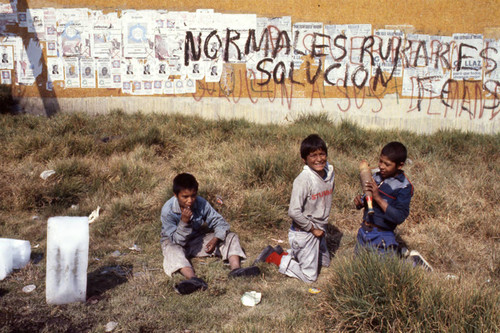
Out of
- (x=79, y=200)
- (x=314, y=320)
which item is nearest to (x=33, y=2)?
(x=79, y=200)

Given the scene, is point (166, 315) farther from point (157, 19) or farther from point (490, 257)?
point (157, 19)

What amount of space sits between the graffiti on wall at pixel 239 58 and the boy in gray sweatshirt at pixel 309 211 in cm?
554

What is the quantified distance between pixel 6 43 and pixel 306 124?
21.6ft

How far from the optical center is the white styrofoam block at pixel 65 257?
3150mm

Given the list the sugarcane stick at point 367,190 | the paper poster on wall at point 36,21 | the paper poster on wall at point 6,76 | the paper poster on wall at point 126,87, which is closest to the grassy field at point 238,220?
the sugarcane stick at point 367,190

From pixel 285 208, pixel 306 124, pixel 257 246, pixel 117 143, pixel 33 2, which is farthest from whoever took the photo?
pixel 33 2

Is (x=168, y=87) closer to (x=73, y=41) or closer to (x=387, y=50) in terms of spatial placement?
(x=73, y=41)

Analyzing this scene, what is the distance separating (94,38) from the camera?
9.11 meters

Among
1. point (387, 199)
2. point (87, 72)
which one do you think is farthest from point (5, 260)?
point (87, 72)

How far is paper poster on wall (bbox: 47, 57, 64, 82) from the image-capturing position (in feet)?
30.2

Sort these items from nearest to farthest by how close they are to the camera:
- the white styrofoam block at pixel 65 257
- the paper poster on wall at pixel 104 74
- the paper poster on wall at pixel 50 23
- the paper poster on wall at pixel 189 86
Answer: the white styrofoam block at pixel 65 257 → the paper poster on wall at pixel 50 23 → the paper poster on wall at pixel 104 74 → the paper poster on wall at pixel 189 86

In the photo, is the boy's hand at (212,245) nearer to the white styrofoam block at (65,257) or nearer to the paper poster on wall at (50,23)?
the white styrofoam block at (65,257)

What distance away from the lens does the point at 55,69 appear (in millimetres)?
9258

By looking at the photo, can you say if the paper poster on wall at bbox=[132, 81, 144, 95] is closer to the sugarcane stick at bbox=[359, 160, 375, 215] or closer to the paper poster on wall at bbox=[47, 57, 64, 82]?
the paper poster on wall at bbox=[47, 57, 64, 82]
